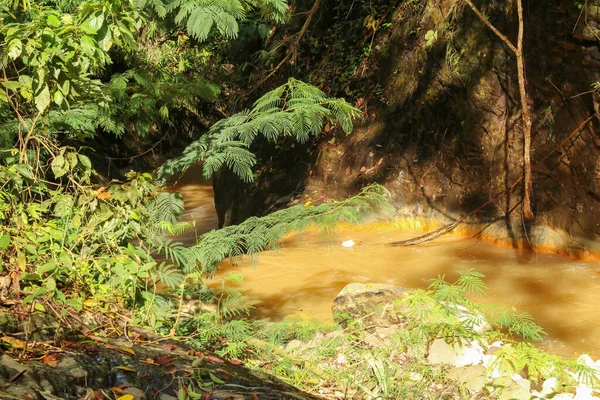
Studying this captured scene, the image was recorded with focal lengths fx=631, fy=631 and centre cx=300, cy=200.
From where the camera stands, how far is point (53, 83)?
3439 millimetres

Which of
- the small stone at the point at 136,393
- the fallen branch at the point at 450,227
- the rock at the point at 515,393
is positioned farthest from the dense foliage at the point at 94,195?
the fallen branch at the point at 450,227

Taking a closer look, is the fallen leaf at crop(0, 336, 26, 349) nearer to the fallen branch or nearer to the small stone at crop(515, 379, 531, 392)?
the small stone at crop(515, 379, 531, 392)

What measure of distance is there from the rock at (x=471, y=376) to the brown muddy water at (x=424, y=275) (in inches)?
69.1

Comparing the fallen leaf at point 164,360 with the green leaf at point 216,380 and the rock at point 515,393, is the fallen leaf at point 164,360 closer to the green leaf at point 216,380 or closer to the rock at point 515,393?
the green leaf at point 216,380

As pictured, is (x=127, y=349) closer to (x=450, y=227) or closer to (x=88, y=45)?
(x=88, y=45)

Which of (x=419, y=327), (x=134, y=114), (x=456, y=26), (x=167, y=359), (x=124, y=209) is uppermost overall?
(x=456, y=26)

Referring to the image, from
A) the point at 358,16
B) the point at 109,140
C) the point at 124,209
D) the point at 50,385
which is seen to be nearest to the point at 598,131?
the point at 358,16

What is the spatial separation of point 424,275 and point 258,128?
377 centimetres

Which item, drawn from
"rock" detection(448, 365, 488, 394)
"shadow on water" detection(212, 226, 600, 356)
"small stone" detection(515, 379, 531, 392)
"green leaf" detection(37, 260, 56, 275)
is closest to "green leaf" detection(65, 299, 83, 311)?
"green leaf" detection(37, 260, 56, 275)

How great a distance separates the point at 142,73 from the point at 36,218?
2.38m

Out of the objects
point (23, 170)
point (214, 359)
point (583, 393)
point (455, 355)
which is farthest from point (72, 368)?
point (583, 393)

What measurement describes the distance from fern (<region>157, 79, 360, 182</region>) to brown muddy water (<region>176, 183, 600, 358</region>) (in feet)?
6.42

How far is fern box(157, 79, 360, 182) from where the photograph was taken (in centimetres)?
423

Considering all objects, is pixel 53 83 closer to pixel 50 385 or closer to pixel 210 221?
pixel 50 385
